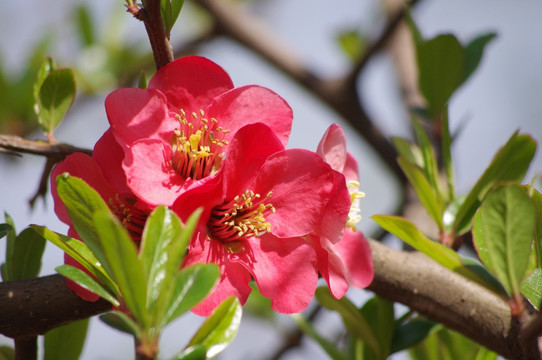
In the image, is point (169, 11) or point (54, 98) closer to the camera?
point (169, 11)

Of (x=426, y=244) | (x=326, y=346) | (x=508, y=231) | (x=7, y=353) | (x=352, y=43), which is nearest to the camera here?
(x=508, y=231)

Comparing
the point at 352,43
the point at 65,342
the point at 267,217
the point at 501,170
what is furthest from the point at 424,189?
the point at 352,43

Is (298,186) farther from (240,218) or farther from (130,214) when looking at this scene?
(130,214)

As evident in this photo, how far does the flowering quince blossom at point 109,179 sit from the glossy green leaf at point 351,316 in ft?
1.15

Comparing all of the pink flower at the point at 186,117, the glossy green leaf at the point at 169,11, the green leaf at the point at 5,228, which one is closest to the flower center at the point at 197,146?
the pink flower at the point at 186,117

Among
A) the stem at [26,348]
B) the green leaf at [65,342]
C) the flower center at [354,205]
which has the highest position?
the flower center at [354,205]

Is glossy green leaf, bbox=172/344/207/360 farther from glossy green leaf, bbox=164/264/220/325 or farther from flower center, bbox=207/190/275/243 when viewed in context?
flower center, bbox=207/190/275/243

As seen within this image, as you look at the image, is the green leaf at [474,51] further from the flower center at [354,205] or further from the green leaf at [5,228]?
the green leaf at [5,228]

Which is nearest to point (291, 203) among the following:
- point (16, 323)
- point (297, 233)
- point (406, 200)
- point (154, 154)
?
point (297, 233)

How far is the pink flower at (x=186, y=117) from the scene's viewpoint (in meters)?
0.68

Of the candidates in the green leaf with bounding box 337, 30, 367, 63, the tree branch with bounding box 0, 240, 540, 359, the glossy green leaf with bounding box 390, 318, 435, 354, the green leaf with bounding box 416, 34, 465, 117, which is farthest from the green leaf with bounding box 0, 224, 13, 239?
the green leaf with bounding box 337, 30, 367, 63

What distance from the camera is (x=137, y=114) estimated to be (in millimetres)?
688

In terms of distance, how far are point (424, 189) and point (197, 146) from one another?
406mm

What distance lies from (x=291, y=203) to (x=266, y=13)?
11.1 feet
